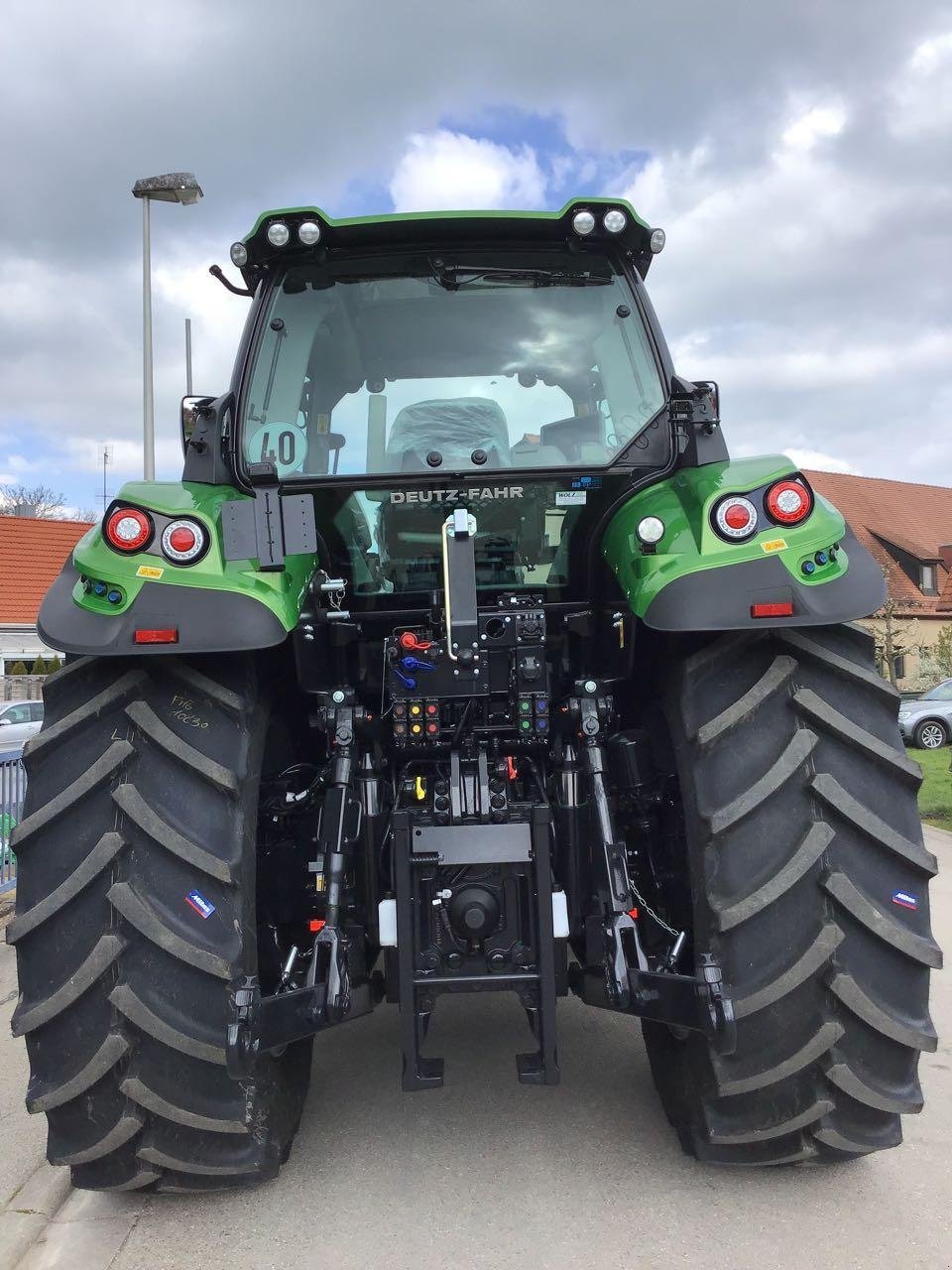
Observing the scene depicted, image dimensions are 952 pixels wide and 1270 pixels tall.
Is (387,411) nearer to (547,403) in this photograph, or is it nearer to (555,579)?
(547,403)

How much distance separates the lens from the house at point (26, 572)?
1148 inches

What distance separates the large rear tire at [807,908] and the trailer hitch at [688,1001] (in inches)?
2.7

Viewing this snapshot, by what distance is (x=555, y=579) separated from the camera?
329cm

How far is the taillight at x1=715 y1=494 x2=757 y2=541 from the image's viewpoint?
2.65 metres

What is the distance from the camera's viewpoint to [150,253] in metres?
14.7

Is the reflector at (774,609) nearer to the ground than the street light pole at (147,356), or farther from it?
nearer to the ground

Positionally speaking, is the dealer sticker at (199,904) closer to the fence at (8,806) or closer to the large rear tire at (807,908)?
the large rear tire at (807,908)

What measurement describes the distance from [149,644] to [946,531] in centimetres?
4694

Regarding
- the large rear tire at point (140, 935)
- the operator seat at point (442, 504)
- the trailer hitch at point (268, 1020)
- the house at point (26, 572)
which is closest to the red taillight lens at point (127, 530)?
the large rear tire at point (140, 935)

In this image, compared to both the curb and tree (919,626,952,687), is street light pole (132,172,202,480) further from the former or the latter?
tree (919,626,952,687)

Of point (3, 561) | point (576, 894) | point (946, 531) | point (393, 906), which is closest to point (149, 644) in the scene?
point (393, 906)

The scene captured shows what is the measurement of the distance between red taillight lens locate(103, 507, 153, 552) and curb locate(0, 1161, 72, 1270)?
6.05 ft

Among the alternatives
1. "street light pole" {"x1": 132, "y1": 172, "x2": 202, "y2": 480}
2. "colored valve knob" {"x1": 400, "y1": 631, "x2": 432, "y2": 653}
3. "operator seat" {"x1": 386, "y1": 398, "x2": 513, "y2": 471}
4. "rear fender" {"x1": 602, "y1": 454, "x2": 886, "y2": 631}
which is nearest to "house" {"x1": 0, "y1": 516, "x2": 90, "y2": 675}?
"street light pole" {"x1": 132, "y1": 172, "x2": 202, "y2": 480}

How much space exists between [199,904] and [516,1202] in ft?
3.97
